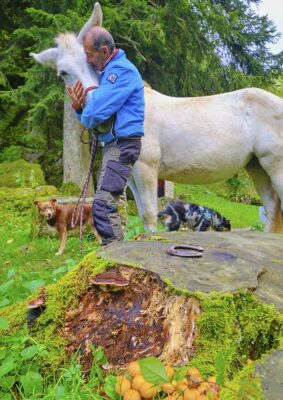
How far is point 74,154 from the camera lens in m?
12.2

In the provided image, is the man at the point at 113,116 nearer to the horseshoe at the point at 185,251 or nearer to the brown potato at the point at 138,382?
the horseshoe at the point at 185,251

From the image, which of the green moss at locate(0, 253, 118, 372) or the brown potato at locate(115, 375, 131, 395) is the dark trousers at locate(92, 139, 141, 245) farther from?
the brown potato at locate(115, 375, 131, 395)

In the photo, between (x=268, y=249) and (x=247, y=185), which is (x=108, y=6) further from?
(x=247, y=185)

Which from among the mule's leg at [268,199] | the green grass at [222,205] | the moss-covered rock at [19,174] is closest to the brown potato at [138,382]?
the mule's leg at [268,199]

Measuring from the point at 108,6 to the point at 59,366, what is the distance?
10289 mm

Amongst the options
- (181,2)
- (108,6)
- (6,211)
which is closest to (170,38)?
(181,2)

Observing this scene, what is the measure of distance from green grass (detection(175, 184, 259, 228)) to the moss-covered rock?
17.9 ft

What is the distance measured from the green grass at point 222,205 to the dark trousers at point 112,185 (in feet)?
31.9

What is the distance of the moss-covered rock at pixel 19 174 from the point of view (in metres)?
12.3

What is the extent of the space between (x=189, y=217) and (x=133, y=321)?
506cm

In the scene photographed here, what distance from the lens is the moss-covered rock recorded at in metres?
12.3

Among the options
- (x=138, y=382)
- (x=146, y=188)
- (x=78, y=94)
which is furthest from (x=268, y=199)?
(x=138, y=382)

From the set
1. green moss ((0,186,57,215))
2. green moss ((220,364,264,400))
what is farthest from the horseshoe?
green moss ((0,186,57,215))

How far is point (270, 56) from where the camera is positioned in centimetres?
1572
